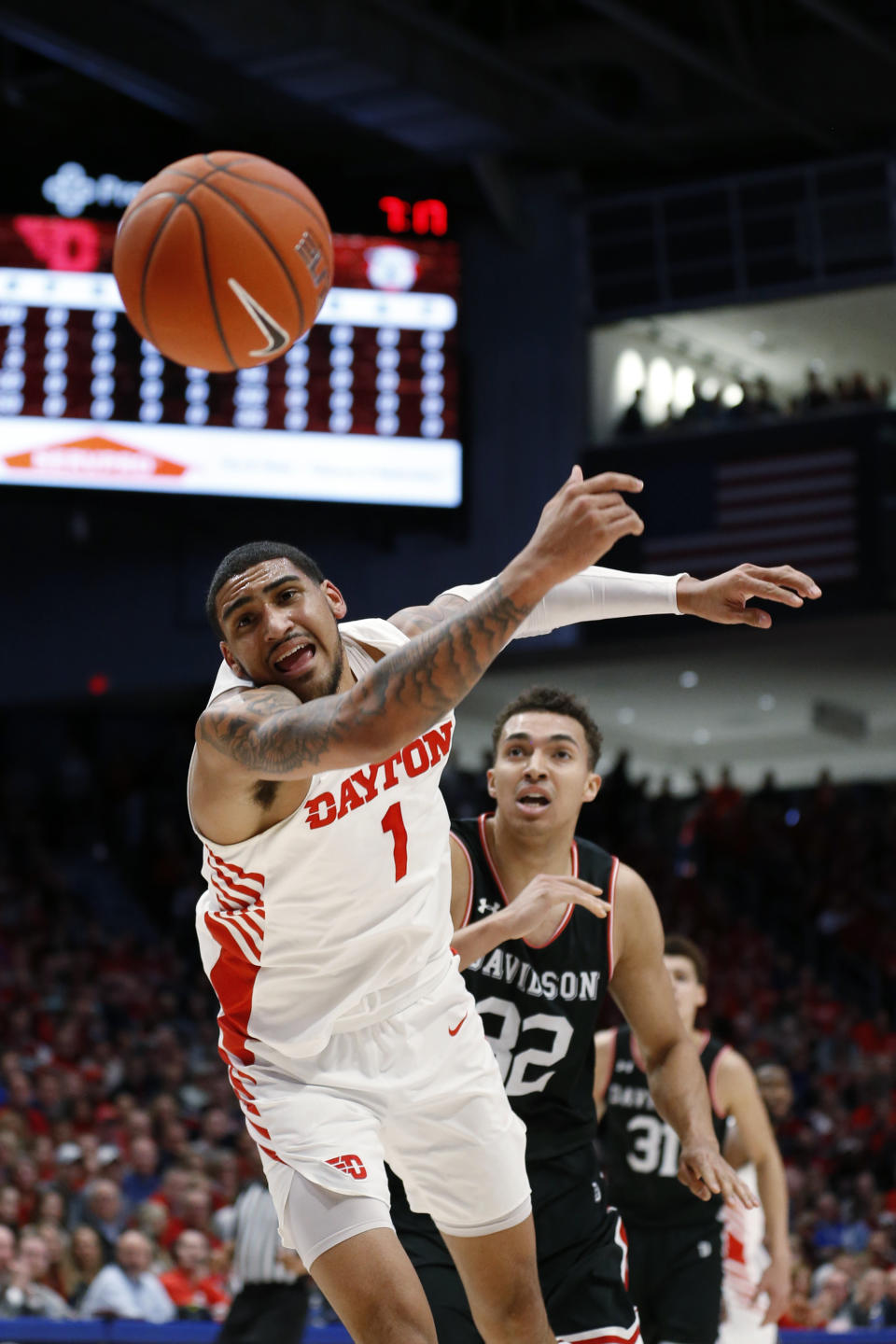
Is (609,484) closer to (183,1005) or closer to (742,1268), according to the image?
(742,1268)

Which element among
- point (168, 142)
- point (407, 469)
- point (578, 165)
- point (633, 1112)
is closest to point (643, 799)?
point (407, 469)

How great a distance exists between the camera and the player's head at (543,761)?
4.25m

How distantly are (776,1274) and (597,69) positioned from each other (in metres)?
11.9

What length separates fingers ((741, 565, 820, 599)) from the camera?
359cm

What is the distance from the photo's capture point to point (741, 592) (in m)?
3.74

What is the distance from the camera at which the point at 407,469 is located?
1373 centimetres

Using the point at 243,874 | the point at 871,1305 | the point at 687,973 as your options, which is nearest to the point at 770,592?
the point at 243,874

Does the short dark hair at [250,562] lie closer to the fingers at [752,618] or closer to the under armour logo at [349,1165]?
the fingers at [752,618]

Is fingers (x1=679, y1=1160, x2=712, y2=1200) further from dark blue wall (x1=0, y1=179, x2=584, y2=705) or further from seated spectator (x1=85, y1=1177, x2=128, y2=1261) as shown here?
dark blue wall (x1=0, y1=179, x2=584, y2=705)

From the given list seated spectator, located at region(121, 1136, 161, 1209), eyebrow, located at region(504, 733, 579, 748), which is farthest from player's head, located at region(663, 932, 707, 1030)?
seated spectator, located at region(121, 1136, 161, 1209)

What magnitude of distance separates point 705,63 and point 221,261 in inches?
374

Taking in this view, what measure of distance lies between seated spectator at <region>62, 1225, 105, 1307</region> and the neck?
4.94 meters

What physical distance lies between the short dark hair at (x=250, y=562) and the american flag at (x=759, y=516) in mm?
10291

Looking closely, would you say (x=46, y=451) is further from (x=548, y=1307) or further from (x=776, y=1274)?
(x=548, y=1307)
